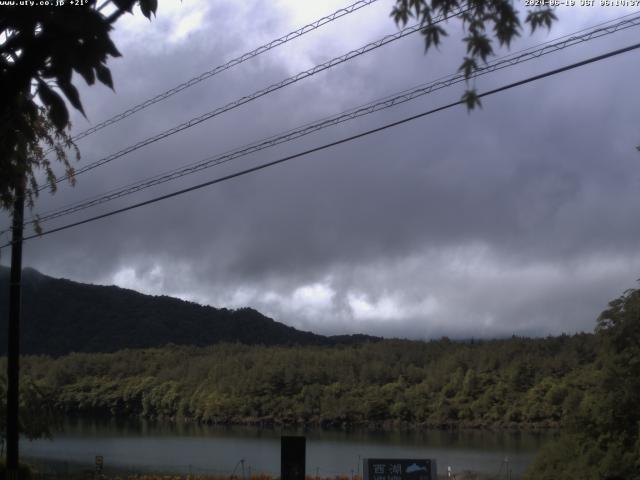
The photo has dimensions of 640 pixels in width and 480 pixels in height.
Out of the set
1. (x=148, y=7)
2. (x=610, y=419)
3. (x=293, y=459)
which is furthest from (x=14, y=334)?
(x=148, y=7)

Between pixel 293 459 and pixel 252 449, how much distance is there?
126ft

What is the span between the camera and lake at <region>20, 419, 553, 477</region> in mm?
38625

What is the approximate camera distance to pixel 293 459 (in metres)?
12.2

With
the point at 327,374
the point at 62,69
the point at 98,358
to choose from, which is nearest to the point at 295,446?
the point at 62,69

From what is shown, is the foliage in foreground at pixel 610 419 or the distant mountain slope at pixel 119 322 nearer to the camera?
the foliage in foreground at pixel 610 419

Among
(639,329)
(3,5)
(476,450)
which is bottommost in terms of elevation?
(476,450)

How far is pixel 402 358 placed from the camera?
74.4 metres

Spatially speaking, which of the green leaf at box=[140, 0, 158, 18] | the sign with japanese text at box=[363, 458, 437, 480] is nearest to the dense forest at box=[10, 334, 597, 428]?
the sign with japanese text at box=[363, 458, 437, 480]

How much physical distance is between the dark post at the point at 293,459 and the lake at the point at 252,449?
66.5 feet

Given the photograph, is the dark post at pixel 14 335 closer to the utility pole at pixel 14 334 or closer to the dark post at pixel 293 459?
the utility pole at pixel 14 334

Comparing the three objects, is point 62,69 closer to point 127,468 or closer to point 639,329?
point 639,329

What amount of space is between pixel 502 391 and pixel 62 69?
2220 inches

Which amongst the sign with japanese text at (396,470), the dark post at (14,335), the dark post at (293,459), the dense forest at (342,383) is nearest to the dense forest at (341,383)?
the dense forest at (342,383)

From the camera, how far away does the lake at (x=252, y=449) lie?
1521 inches
